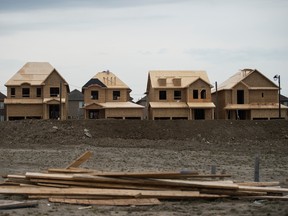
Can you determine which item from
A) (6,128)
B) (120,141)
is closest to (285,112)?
(120,141)

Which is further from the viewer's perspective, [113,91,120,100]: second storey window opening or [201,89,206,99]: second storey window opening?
[113,91,120,100]: second storey window opening

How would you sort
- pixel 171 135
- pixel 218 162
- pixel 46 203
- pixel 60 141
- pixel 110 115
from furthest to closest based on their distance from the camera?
pixel 110 115, pixel 171 135, pixel 60 141, pixel 218 162, pixel 46 203

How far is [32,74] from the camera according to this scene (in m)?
58.8

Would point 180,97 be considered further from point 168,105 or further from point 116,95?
point 116,95

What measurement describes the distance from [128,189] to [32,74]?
48191 mm

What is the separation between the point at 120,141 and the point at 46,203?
27.6m

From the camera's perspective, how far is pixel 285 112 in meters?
58.9

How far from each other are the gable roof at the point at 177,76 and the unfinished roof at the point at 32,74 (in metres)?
11.3

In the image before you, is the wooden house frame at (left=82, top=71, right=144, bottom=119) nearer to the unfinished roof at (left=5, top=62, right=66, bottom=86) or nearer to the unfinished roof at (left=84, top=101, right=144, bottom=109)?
the unfinished roof at (left=84, top=101, right=144, bottom=109)

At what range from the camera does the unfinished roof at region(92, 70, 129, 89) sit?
5853 cm

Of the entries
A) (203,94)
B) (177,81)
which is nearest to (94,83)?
(177,81)

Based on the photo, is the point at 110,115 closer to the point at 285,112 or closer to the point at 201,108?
the point at 201,108

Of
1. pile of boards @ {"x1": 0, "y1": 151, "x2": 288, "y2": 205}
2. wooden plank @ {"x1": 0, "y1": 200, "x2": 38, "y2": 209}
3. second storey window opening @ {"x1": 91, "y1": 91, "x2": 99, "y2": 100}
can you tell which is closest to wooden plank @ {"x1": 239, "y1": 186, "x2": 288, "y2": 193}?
pile of boards @ {"x1": 0, "y1": 151, "x2": 288, "y2": 205}

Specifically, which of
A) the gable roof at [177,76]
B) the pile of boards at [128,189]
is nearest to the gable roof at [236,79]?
the gable roof at [177,76]
